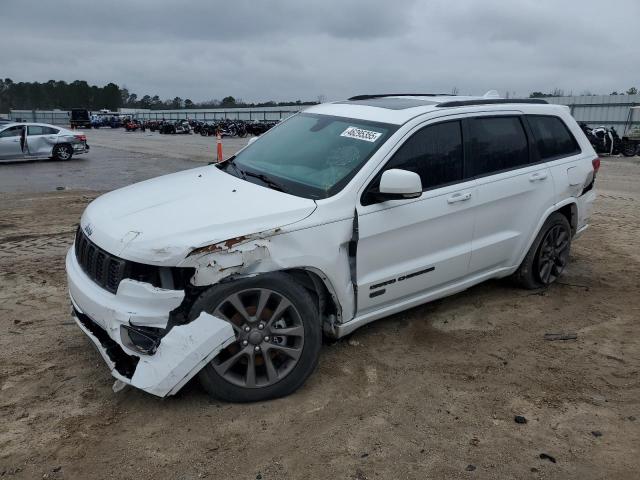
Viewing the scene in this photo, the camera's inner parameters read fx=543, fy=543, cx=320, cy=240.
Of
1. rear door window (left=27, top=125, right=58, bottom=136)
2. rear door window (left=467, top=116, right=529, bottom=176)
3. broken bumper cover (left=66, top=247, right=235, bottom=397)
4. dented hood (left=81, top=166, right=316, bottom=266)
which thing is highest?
rear door window (left=467, top=116, right=529, bottom=176)

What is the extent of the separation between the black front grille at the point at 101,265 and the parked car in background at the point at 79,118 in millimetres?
62494

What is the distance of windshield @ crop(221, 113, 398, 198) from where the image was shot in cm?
373

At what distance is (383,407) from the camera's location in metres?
3.34

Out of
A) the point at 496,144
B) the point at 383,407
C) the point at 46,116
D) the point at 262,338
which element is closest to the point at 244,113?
the point at 46,116

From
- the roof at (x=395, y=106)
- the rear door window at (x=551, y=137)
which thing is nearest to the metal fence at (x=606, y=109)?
the rear door window at (x=551, y=137)

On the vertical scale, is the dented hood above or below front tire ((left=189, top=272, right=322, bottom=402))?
above

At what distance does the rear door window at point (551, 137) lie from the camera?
16.6 ft

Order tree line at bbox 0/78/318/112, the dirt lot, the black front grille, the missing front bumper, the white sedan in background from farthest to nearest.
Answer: tree line at bbox 0/78/318/112, the white sedan in background, the black front grille, the missing front bumper, the dirt lot

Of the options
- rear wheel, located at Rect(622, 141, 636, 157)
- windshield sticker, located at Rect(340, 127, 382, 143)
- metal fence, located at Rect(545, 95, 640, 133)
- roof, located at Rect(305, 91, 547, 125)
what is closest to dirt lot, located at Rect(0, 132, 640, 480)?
windshield sticker, located at Rect(340, 127, 382, 143)

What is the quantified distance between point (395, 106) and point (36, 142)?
686 inches

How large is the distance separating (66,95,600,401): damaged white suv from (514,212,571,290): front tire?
0.05 m

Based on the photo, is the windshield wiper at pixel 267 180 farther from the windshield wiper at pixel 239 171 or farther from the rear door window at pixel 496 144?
the rear door window at pixel 496 144

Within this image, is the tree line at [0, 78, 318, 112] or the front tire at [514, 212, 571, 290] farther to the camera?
the tree line at [0, 78, 318, 112]

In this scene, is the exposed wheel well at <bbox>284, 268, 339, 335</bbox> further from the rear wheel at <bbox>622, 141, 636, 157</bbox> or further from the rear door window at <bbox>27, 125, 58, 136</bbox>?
the rear wheel at <bbox>622, 141, 636, 157</bbox>
